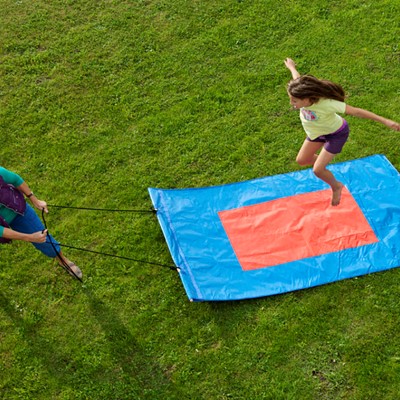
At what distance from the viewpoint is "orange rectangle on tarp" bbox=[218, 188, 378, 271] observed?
20.1 ft

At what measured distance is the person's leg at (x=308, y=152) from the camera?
606 centimetres

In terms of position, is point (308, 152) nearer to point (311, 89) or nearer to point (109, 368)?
point (311, 89)

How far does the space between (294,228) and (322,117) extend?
1443 millimetres

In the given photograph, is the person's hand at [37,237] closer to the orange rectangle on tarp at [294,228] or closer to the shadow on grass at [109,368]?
the shadow on grass at [109,368]

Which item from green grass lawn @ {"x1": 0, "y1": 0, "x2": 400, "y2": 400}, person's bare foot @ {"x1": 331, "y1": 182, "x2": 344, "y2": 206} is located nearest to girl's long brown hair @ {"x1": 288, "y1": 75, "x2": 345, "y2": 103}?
person's bare foot @ {"x1": 331, "y1": 182, "x2": 344, "y2": 206}

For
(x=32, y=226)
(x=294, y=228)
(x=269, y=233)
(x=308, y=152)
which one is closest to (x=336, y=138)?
(x=308, y=152)

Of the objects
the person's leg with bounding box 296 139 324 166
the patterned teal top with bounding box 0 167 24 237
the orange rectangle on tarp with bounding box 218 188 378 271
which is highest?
the patterned teal top with bounding box 0 167 24 237

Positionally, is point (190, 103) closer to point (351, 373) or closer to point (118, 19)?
point (118, 19)

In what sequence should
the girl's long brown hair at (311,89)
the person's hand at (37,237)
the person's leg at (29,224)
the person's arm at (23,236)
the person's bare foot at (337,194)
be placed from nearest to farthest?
the person's arm at (23,236) < the person's hand at (37,237) < the person's leg at (29,224) < the girl's long brown hair at (311,89) < the person's bare foot at (337,194)

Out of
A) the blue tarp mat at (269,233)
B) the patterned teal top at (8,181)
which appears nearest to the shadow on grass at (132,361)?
the blue tarp mat at (269,233)

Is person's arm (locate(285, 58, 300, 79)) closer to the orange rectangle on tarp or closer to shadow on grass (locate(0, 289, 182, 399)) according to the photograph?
the orange rectangle on tarp

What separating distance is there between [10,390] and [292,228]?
355cm

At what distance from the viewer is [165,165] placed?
721 centimetres

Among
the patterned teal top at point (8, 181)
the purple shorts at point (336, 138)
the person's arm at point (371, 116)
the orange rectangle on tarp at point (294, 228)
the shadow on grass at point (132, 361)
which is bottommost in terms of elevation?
the orange rectangle on tarp at point (294, 228)
